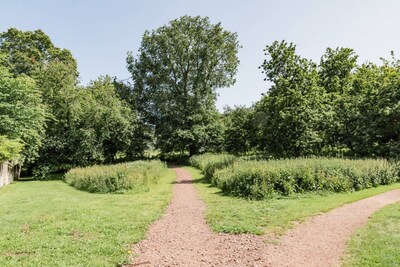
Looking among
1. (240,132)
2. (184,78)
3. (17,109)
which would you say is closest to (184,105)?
(184,78)

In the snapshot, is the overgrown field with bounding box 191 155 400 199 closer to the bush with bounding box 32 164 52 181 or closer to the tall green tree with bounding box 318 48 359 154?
the tall green tree with bounding box 318 48 359 154

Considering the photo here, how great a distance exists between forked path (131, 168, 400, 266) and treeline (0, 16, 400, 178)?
1090 cm

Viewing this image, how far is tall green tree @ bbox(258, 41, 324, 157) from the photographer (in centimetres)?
1827

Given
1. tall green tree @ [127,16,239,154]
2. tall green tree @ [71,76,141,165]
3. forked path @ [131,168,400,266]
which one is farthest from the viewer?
tall green tree @ [127,16,239,154]

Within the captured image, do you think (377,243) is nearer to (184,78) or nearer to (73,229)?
(73,229)

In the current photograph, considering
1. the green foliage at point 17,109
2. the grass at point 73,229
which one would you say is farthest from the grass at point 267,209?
the green foliage at point 17,109

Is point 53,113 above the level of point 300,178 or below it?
above

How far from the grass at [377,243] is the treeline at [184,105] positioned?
1070cm

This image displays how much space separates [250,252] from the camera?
6145 mm

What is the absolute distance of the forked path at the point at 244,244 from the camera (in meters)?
5.75

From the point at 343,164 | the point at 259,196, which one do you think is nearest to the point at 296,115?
the point at 343,164

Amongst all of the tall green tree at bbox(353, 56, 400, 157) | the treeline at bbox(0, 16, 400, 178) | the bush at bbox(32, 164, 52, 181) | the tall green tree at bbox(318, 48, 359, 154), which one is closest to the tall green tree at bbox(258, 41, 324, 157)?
the treeline at bbox(0, 16, 400, 178)

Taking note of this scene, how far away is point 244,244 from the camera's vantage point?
6.62m

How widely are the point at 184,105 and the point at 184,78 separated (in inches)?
148
